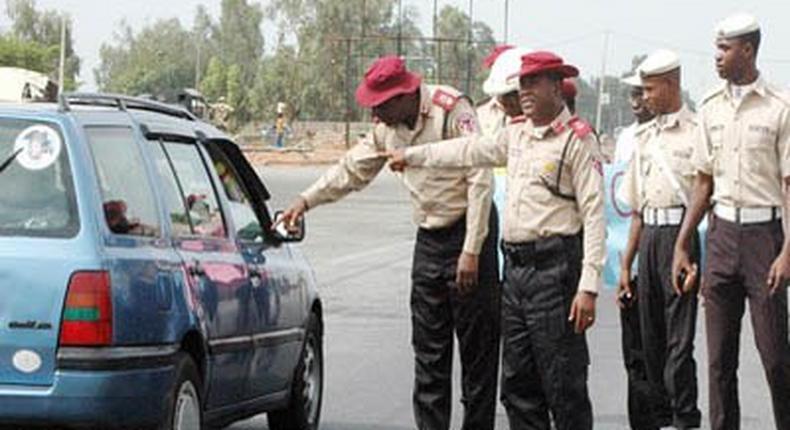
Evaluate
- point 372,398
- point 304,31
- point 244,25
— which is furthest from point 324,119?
point 372,398

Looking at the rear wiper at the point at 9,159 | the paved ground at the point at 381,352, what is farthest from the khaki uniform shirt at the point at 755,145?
the rear wiper at the point at 9,159

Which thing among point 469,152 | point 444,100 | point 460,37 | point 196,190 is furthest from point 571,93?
point 460,37

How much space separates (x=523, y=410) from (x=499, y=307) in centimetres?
117

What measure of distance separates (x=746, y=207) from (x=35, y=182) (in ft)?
10.3

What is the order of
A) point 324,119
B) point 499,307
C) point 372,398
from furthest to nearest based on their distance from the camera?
1. point 324,119
2. point 372,398
3. point 499,307

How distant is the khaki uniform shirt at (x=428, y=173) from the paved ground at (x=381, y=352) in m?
1.69

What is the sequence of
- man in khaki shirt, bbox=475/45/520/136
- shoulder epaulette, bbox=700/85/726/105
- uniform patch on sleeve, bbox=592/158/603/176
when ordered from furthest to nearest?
man in khaki shirt, bbox=475/45/520/136 → shoulder epaulette, bbox=700/85/726/105 → uniform patch on sleeve, bbox=592/158/603/176

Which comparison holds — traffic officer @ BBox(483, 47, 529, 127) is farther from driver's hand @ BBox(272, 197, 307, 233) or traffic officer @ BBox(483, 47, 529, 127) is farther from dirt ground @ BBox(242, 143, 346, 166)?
dirt ground @ BBox(242, 143, 346, 166)

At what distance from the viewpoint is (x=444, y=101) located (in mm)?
9305

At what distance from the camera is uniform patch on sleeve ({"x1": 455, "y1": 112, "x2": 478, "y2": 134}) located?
9258mm

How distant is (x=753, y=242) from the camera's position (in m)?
8.54

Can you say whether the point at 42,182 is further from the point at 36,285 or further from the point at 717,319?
the point at 717,319

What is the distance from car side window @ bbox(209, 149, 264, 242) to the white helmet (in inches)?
51.3

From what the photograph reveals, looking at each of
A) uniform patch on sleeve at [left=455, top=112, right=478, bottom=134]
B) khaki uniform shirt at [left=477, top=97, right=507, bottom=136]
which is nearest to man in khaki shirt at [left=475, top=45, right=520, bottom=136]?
khaki uniform shirt at [left=477, top=97, right=507, bottom=136]
